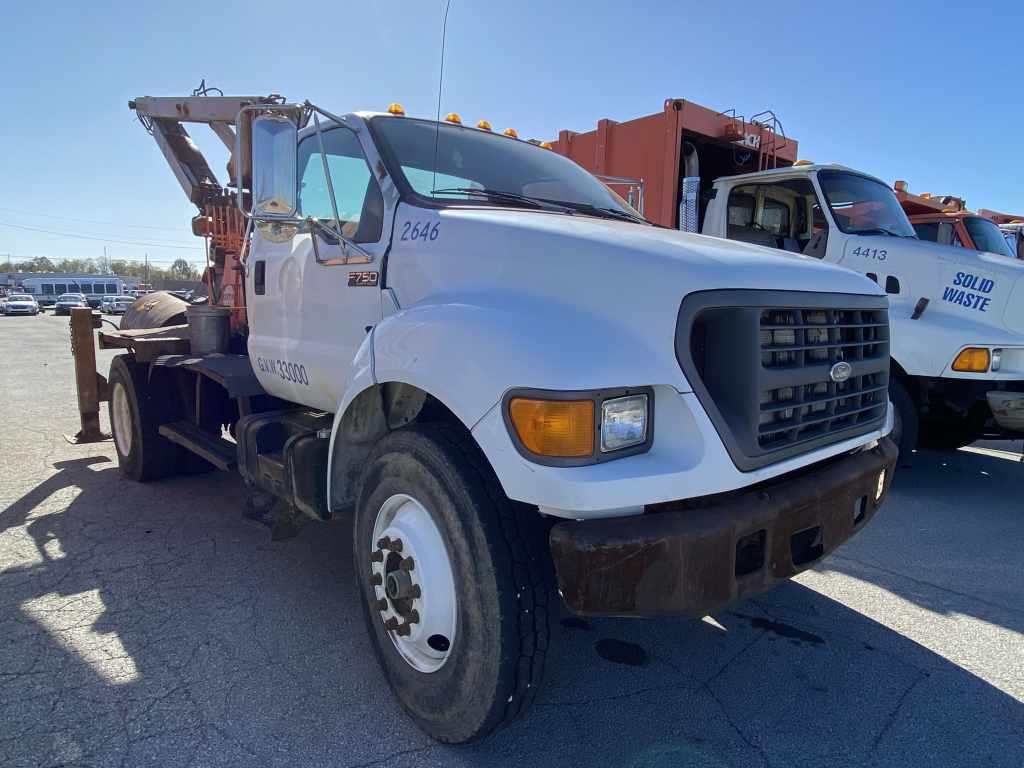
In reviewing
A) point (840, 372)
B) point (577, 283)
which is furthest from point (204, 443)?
point (840, 372)

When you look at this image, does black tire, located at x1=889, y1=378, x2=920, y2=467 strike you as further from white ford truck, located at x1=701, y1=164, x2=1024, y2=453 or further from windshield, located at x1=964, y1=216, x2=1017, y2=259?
windshield, located at x1=964, y1=216, x2=1017, y2=259

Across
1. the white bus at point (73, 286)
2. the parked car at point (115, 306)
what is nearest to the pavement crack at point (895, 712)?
the parked car at point (115, 306)

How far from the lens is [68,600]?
3.28 meters

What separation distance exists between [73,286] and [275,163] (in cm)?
8218

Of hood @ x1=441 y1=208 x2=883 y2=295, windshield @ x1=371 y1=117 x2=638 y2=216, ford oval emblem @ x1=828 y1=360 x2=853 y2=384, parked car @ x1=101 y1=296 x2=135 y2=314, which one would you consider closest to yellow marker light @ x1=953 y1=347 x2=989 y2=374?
hood @ x1=441 y1=208 x2=883 y2=295

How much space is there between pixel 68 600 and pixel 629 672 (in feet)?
8.96

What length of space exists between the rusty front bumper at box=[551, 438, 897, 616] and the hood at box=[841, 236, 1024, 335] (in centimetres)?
391

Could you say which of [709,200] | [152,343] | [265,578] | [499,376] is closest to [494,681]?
[499,376]

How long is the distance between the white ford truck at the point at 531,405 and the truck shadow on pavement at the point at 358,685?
39 cm

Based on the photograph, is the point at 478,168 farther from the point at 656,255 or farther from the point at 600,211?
the point at 656,255

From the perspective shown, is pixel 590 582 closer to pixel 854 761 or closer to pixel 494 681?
pixel 494 681

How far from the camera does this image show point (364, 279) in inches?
115

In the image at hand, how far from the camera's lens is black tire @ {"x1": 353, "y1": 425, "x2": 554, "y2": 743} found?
199 cm

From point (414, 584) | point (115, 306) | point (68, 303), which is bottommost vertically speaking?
point (115, 306)
